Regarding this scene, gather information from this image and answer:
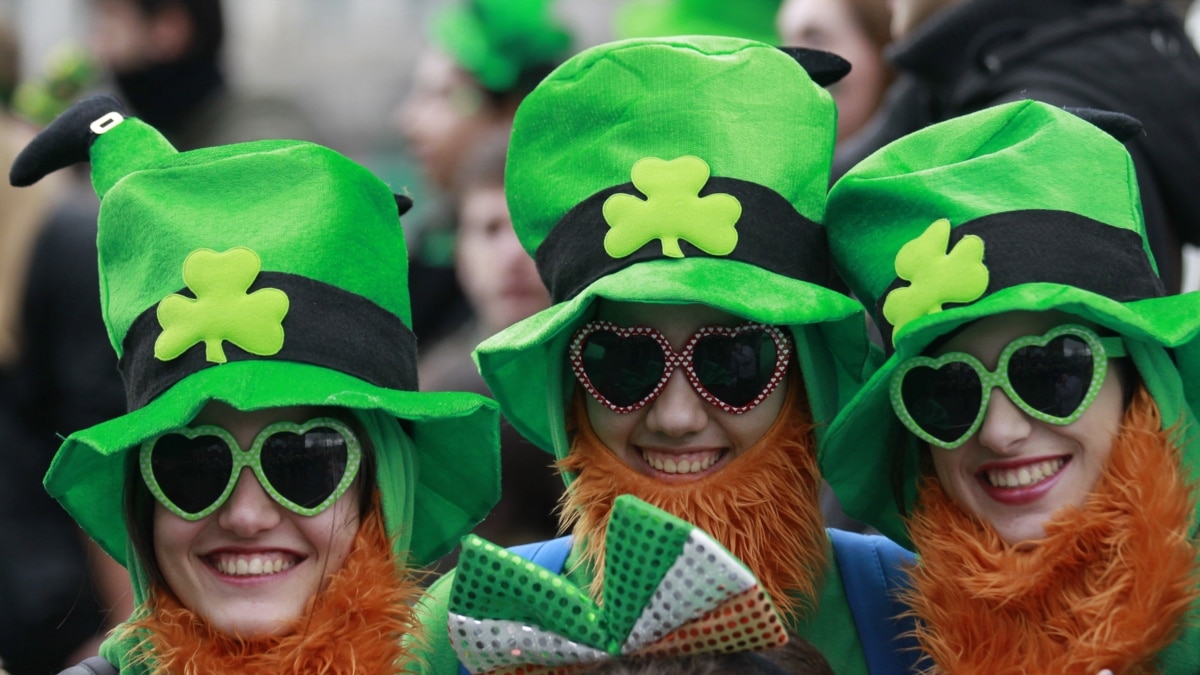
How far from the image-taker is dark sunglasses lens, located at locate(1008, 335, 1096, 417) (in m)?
2.78

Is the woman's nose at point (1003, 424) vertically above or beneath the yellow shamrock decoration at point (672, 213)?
beneath

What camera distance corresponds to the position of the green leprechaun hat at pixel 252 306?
2885 mm

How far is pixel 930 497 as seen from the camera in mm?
2943

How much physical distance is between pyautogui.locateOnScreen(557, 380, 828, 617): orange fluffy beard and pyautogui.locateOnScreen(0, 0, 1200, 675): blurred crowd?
2.20ft

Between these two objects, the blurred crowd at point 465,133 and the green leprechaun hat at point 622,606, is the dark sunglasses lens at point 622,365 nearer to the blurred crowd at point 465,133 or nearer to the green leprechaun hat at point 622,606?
the green leprechaun hat at point 622,606

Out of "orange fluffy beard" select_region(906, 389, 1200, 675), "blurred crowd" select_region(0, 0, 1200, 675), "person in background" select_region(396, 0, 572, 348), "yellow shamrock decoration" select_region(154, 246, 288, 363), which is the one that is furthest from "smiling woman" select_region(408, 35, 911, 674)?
"person in background" select_region(396, 0, 572, 348)

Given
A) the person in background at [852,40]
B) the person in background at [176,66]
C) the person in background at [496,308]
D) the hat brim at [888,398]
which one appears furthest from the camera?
the person in background at [176,66]

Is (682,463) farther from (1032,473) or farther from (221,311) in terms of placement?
(221,311)

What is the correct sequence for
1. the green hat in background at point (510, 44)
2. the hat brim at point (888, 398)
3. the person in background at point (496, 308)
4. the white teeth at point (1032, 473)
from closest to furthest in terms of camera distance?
1. the hat brim at point (888, 398)
2. the white teeth at point (1032, 473)
3. the person in background at point (496, 308)
4. the green hat in background at point (510, 44)

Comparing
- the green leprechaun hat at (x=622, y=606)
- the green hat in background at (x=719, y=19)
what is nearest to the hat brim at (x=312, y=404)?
the green leprechaun hat at (x=622, y=606)

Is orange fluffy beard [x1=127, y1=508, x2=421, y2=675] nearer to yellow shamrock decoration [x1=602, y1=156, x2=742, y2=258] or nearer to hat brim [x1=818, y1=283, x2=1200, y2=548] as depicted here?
yellow shamrock decoration [x1=602, y1=156, x2=742, y2=258]

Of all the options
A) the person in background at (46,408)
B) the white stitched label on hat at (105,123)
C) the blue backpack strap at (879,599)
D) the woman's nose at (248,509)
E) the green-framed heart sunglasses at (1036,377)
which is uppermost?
the white stitched label on hat at (105,123)

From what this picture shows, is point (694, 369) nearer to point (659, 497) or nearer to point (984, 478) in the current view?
point (659, 497)

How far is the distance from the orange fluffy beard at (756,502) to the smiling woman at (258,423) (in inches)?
8.5
